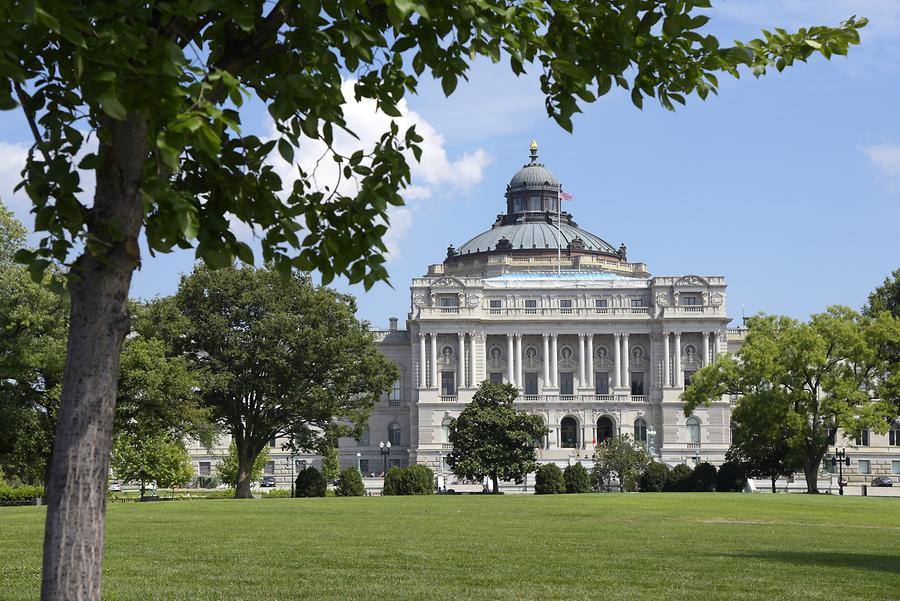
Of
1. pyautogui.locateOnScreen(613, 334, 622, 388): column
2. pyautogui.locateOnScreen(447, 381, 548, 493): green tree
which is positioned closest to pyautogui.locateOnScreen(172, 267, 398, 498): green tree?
pyautogui.locateOnScreen(447, 381, 548, 493): green tree

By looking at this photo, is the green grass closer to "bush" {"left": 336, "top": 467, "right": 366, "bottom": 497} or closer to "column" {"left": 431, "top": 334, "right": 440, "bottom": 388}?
"bush" {"left": 336, "top": 467, "right": 366, "bottom": 497}

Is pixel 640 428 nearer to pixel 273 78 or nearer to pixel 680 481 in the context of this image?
pixel 680 481

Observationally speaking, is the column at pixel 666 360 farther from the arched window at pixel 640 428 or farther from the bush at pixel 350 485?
the bush at pixel 350 485

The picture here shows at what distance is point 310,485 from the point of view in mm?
64312

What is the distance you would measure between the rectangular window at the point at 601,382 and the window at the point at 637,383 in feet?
8.24

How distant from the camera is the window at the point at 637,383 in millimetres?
119562

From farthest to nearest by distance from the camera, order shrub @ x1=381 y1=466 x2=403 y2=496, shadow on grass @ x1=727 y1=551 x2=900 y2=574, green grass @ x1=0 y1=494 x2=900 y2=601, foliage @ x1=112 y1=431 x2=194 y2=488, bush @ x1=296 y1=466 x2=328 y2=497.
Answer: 1. shrub @ x1=381 y1=466 x2=403 y2=496
2. bush @ x1=296 y1=466 x2=328 y2=497
3. foliage @ x1=112 y1=431 x2=194 y2=488
4. shadow on grass @ x1=727 y1=551 x2=900 y2=574
5. green grass @ x1=0 y1=494 x2=900 y2=601

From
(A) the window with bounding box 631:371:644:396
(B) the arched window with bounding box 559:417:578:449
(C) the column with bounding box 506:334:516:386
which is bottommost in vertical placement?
(B) the arched window with bounding box 559:417:578:449

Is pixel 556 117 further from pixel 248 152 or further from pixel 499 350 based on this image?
pixel 499 350

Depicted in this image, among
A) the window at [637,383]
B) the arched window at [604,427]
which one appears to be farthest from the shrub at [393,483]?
the window at [637,383]

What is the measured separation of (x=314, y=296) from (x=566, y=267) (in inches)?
2785

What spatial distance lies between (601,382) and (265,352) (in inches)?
2482

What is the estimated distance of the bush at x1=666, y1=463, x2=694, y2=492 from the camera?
233 feet

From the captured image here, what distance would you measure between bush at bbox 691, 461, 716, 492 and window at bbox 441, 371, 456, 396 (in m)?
49.3
